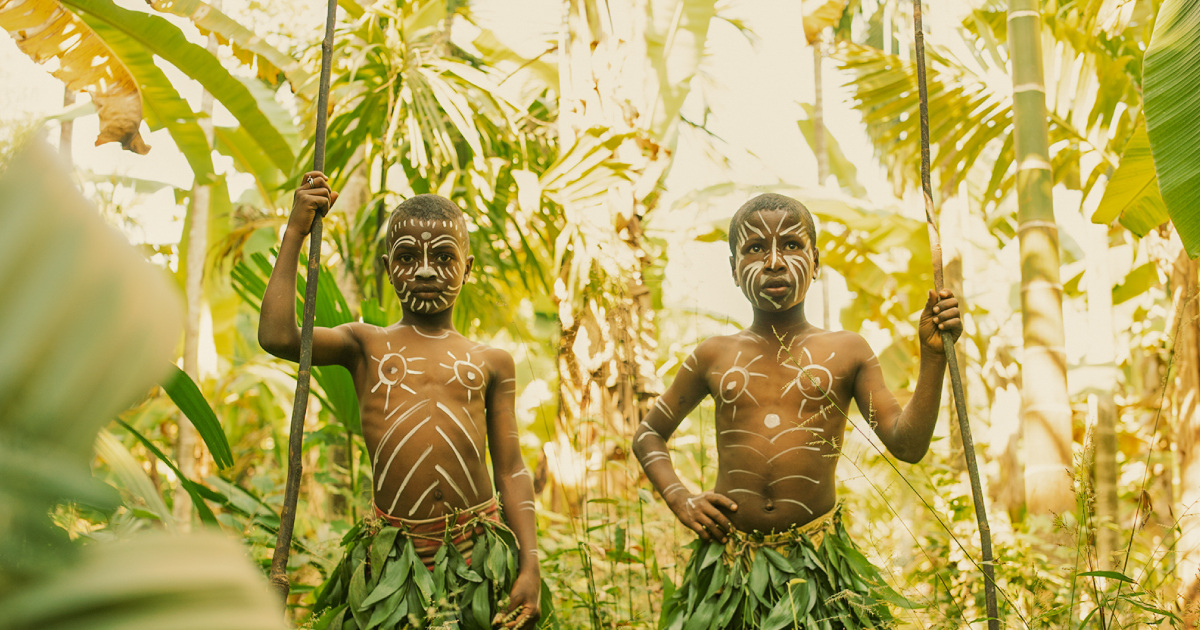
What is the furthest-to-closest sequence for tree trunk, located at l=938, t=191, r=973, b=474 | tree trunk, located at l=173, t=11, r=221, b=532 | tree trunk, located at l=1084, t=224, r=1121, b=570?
1. tree trunk, located at l=938, t=191, r=973, b=474
2. tree trunk, located at l=173, t=11, r=221, b=532
3. tree trunk, located at l=1084, t=224, r=1121, b=570

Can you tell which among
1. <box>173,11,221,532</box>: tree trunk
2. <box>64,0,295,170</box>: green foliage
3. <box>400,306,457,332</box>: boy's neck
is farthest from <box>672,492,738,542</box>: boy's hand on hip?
<box>173,11,221,532</box>: tree trunk

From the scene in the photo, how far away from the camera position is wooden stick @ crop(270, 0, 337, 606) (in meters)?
1.38

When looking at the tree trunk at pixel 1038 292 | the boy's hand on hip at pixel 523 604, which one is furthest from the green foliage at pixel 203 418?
the tree trunk at pixel 1038 292

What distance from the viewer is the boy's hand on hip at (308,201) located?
1.85m

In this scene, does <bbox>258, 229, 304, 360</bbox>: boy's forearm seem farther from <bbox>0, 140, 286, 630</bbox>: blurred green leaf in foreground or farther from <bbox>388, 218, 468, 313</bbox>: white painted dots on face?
<bbox>0, 140, 286, 630</bbox>: blurred green leaf in foreground

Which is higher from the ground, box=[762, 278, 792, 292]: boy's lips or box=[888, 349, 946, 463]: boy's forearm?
box=[762, 278, 792, 292]: boy's lips

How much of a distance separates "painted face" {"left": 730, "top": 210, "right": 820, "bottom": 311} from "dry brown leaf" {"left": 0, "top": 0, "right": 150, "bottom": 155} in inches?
92.6

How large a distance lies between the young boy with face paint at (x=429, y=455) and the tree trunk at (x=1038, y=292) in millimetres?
2037

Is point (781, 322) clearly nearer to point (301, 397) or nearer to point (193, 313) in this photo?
point (301, 397)

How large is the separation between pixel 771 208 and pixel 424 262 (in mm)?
996

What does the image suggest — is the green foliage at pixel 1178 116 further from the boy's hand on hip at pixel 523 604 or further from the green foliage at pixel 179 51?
the green foliage at pixel 179 51

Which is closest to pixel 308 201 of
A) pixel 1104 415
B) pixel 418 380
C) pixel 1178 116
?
pixel 418 380

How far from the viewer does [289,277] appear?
1973 millimetres

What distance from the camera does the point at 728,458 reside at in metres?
2.40
